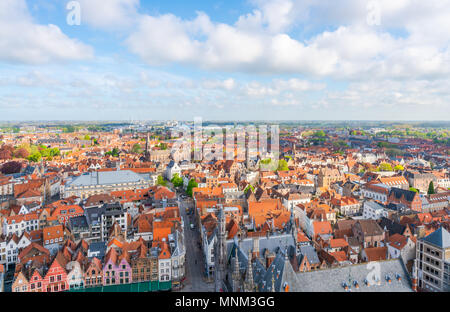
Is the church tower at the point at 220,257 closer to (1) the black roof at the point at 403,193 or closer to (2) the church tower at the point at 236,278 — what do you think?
(2) the church tower at the point at 236,278

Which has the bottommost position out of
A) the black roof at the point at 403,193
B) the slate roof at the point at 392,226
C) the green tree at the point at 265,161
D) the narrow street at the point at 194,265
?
the narrow street at the point at 194,265

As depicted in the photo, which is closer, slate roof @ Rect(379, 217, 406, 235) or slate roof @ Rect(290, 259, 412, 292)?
slate roof @ Rect(290, 259, 412, 292)

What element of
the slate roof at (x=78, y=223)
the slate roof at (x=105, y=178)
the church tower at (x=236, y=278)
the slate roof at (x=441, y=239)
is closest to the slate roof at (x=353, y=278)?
the church tower at (x=236, y=278)

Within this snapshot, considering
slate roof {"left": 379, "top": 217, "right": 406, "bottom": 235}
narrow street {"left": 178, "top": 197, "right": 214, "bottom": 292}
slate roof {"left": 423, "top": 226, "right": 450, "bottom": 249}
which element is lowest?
narrow street {"left": 178, "top": 197, "right": 214, "bottom": 292}

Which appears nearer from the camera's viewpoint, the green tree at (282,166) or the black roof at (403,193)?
the black roof at (403,193)

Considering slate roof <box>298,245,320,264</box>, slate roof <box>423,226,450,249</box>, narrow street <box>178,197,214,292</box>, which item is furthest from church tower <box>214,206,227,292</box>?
slate roof <box>423,226,450,249</box>

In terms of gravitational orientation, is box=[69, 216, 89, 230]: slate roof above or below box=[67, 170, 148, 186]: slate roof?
below

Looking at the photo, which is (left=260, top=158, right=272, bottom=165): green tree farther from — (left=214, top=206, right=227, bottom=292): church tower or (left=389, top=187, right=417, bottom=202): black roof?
(left=214, top=206, right=227, bottom=292): church tower
